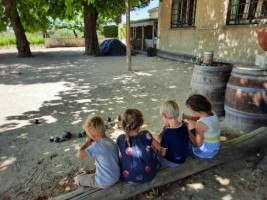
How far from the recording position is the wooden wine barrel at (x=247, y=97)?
3.21 m

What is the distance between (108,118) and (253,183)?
2.73m

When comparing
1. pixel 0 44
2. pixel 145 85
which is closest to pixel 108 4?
pixel 145 85

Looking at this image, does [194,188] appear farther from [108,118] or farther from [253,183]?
[108,118]

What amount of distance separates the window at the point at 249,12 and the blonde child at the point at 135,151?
7.68 m

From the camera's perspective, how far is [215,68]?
3.77m

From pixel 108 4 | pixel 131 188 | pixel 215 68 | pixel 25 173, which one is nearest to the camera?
pixel 131 188

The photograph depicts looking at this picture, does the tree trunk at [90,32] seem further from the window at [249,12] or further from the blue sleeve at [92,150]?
the blue sleeve at [92,150]

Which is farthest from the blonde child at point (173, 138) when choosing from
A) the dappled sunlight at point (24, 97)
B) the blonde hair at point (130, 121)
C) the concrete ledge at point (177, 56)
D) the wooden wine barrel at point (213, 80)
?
the concrete ledge at point (177, 56)

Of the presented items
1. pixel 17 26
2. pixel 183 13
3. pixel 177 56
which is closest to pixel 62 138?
pixel 177 56

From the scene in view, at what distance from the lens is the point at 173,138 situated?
7.16ft

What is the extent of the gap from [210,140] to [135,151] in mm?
972

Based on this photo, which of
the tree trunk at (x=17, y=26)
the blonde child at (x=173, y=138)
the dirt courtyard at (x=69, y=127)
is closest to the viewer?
the blonde child at (x=173, y=138)

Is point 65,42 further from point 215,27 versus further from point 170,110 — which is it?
point 170,110

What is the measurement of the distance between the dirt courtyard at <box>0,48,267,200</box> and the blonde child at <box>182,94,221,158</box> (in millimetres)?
417
